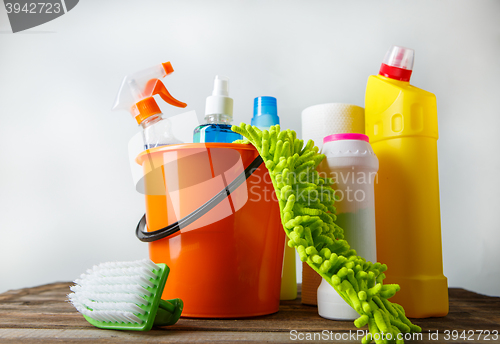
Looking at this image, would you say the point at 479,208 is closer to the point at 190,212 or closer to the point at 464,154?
the point at 464,154

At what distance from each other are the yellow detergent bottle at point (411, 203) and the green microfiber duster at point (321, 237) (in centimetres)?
11

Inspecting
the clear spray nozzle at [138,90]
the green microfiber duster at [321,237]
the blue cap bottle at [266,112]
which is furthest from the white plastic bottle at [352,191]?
the clear spray nozzle at [138,90]

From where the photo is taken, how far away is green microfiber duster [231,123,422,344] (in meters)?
0.30

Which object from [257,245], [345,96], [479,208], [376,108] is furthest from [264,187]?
[479,208]

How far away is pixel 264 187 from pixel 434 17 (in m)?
0.63

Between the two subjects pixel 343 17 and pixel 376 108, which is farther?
pixel 343 17

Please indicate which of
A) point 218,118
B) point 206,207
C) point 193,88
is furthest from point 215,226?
point 193,88

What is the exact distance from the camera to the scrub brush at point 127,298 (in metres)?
0.35

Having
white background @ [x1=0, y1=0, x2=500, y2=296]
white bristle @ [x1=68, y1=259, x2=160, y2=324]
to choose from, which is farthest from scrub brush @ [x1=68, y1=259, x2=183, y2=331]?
white background @ [x1=0, y1=0, x2=500, y2=296]

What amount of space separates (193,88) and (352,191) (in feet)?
1.67

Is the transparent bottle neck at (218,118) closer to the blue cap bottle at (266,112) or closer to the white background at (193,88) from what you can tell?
the blue cap bottle at (266,112)

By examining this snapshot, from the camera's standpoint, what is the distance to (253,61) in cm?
80

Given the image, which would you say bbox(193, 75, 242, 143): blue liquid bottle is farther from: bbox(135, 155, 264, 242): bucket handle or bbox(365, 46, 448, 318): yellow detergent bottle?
bbox(365, 46, 448, 318): yellow detergent bottle

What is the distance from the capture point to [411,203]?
45 centimetres
